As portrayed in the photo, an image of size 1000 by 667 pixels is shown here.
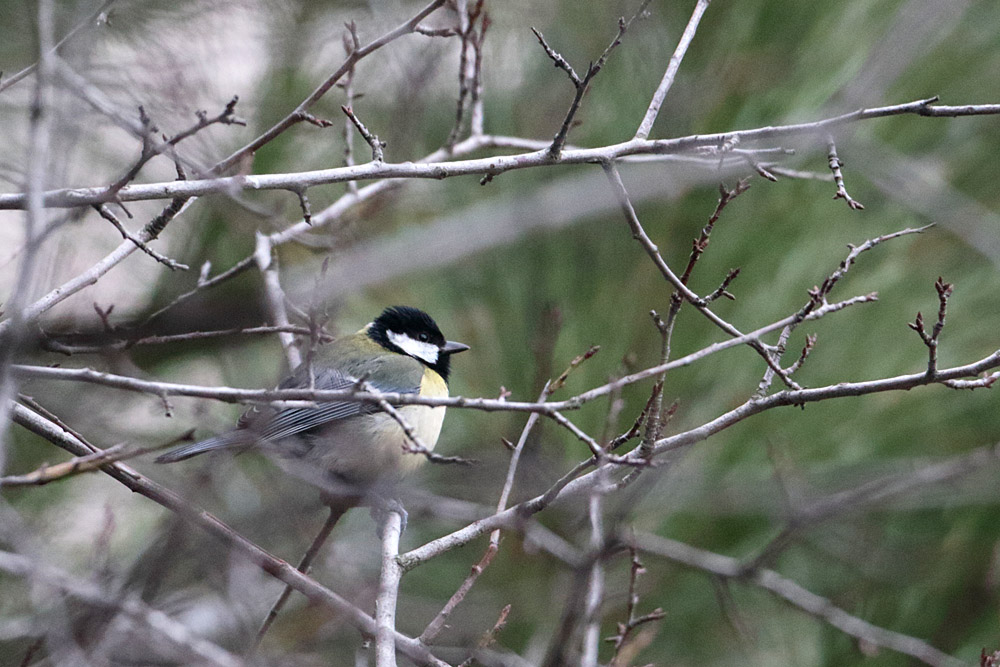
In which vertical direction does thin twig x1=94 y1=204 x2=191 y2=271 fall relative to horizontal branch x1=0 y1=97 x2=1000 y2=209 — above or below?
below

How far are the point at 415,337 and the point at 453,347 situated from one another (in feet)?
0.74

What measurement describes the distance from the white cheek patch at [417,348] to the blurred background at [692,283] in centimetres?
14

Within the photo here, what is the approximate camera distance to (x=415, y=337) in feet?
12.8

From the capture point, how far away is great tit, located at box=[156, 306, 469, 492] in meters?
3.39

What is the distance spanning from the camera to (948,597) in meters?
3.13

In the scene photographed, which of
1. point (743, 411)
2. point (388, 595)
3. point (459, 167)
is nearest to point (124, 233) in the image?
point (459, 167)

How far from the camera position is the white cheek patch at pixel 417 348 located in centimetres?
387

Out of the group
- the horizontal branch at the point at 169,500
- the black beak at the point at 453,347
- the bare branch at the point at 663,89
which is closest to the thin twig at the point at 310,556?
the horizontal branch at the point at 169,500

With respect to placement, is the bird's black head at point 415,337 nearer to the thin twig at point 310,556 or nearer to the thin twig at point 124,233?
the thin twig at point 310,556

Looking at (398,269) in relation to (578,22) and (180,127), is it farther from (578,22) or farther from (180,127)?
(578,22)

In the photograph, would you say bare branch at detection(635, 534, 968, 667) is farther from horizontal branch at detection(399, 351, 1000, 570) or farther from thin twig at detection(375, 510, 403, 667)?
thin twig at detection(375, 510, 403, 667)

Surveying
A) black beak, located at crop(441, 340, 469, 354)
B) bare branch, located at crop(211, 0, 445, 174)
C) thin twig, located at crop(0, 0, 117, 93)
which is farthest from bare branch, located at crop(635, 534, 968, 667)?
thin twig, located at crop(0, 0, 117, 93)

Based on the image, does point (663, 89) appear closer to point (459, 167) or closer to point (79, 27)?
point (459, 167)

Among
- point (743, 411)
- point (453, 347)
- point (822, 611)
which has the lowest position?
point (822, 611)
